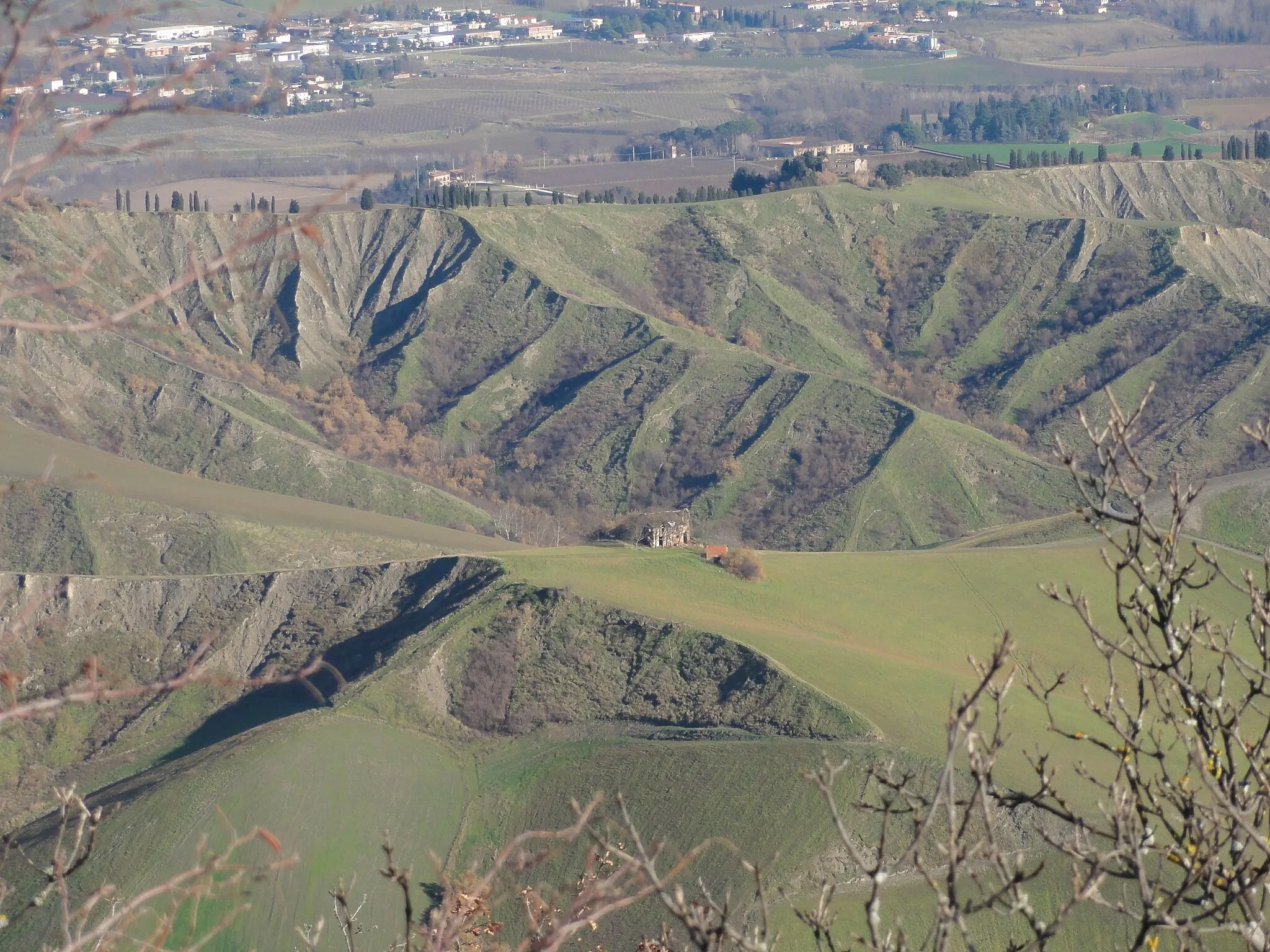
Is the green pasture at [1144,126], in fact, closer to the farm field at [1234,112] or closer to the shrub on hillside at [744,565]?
the farm field at [1234,112]

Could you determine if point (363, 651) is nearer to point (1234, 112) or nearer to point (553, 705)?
point (553, 705)

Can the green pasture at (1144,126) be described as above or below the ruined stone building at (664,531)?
below

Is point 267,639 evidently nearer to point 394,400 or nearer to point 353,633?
point 353,633

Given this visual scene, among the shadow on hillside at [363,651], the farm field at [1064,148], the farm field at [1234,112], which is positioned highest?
the shadow on hillside at [363,651]

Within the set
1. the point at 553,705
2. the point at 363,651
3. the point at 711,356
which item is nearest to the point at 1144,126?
the point at 711,356

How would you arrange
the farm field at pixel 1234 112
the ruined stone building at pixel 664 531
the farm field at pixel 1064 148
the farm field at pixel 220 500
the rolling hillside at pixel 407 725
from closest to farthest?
the rolling hillside at pixel 407 725, the ruined stone building at pixel 664 531, the farm field at pixel 220 500, the farm field at pixel 1064 148, the farm field at pixel 1234 112

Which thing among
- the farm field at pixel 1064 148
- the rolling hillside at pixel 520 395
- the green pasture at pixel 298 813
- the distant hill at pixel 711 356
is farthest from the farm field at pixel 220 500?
the farm field at pixel 1064 148
